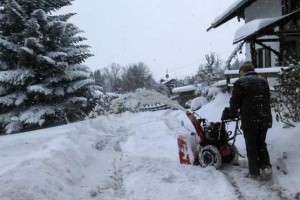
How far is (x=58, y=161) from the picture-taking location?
22.5 feet

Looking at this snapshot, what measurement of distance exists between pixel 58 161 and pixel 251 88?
3.37 meters

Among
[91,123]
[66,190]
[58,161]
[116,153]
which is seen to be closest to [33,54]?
[91,123]

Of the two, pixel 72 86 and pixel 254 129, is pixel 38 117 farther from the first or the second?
pixel 254 129

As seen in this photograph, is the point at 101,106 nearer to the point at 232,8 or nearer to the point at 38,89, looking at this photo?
the point at 38,89

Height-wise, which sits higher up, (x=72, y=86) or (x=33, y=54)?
(x=33, y=54)

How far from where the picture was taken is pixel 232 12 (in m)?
17.9

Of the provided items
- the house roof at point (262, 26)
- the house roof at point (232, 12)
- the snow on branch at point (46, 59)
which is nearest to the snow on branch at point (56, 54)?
the snow on branch at point (46, 59)

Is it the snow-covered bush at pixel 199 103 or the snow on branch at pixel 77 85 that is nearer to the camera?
the snow on branch at pixel 77 85

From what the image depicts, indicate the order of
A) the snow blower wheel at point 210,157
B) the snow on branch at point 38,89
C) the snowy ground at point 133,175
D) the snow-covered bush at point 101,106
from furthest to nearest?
the snow-covered bush at point 101,106 < the snow on branch at point 38,89 < the snow blower wheel at point 210,157 < the snowy ground at point 133,175

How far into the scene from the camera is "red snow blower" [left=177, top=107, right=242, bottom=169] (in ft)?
22.3

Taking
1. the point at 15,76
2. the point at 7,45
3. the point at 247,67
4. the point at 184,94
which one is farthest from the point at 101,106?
the point at 247,67

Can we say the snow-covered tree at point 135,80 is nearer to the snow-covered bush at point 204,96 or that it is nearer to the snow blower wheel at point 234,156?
the snow-covered bush at point 204,96

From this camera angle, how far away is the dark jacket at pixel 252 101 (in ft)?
20.5

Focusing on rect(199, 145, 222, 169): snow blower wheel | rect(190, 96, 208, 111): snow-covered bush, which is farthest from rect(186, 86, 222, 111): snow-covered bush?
rect(199, 145, 222, 169): snow blower wheel
